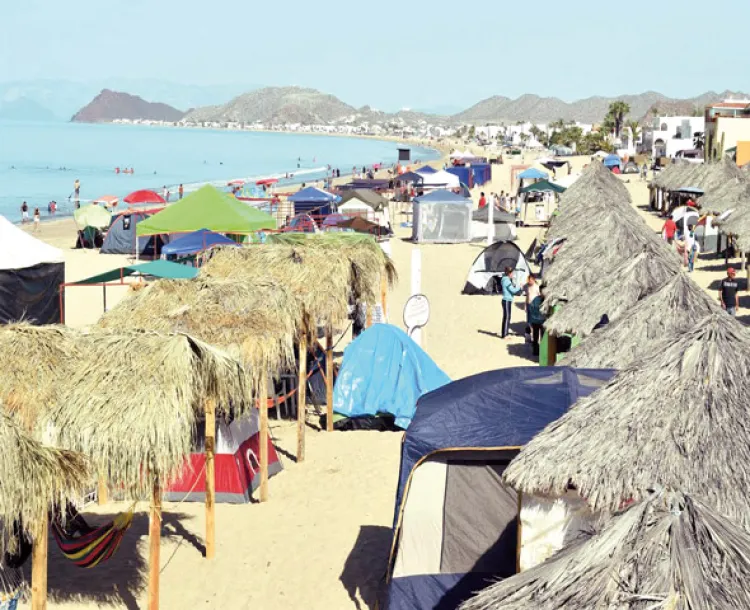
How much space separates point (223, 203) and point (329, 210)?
1626cm

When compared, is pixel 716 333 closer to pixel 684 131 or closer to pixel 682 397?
pixel 682 397

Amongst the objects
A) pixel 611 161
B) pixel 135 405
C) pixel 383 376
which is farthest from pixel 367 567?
pixel 611 161

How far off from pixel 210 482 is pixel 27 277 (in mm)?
10277

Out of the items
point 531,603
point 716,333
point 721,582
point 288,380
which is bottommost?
point 288,380

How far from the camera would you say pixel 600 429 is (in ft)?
21.2

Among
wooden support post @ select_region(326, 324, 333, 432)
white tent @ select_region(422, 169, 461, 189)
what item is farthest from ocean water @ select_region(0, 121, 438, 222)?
wooden support post @ select_region(326, 324, 333, 432)

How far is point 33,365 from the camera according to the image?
24.1ft

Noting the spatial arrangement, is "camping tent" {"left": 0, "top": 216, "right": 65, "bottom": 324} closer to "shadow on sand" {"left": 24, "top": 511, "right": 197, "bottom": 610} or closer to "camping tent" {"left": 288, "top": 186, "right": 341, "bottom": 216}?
"shadow on sand" {"left": 24, "top": 511, "right": 197, "bottom": 610}

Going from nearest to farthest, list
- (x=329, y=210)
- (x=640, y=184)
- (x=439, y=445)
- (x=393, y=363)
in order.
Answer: (x=439, y=445), (x=393, y=363), (x=329, y=210), (x=640, y=184)

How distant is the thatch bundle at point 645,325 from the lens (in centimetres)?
1047

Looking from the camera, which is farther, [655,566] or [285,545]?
[285,545]

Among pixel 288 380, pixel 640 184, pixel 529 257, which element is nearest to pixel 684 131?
pixel 640 184

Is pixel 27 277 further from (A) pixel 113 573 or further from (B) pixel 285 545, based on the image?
(B) pixel 285 545

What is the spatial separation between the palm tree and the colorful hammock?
10728 centimetres
